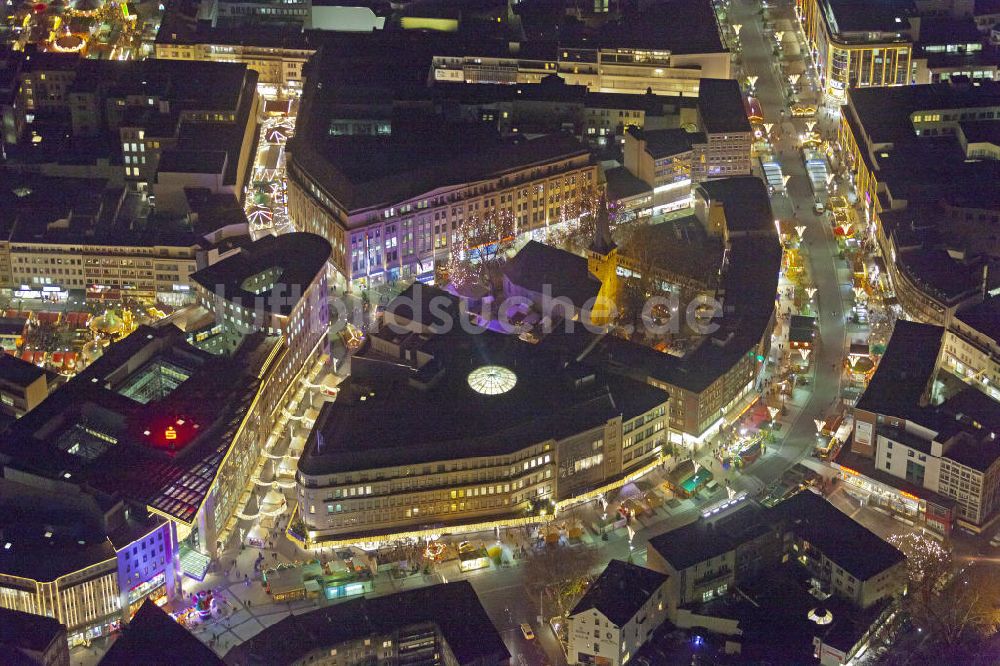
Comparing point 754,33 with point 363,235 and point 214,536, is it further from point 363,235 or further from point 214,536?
point 214,536

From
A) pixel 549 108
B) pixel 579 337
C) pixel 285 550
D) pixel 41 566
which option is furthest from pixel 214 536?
pixel 549 108

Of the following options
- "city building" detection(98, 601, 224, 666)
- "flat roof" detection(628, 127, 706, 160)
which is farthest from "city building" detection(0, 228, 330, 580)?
"flat roof" detection(628, 127, 706, 160)

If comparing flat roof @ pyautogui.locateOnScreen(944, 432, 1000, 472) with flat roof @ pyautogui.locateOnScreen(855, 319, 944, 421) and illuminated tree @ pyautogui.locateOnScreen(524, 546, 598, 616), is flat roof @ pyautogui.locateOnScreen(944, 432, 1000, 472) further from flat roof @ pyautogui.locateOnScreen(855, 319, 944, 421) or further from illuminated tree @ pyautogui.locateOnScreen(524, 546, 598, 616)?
illuminated tree @ pyautogui.locateOnScreen(524, 546, 598, 616)

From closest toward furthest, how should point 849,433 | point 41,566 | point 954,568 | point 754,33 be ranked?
point 41,566
point 954,568
point 849,433
point 754,33

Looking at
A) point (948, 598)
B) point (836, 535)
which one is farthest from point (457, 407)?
point (948, 598)

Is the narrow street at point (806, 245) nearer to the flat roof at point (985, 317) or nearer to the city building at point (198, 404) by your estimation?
the flat roof at point (985, 317)

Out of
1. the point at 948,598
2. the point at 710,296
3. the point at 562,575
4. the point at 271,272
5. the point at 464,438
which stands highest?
the point at 271,272

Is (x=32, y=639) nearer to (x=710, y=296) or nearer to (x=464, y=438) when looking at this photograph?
(x=464, y=438)
